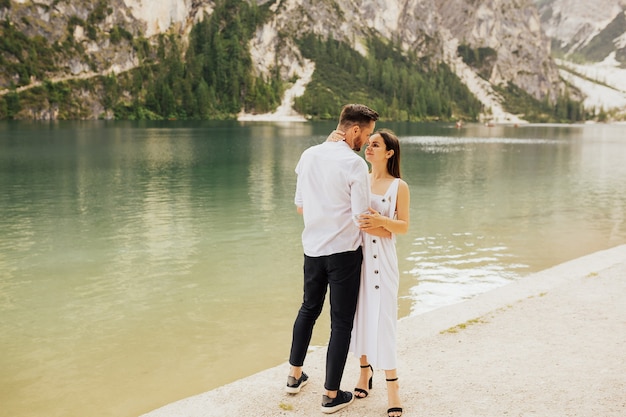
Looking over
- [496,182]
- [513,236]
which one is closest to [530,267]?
[513,236]

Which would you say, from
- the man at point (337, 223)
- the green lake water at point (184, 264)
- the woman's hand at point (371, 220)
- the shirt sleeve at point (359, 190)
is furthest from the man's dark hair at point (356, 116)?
the green lake water at point (184, 264)

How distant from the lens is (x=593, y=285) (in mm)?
13734

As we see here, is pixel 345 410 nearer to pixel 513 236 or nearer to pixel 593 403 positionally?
pixel 593 403

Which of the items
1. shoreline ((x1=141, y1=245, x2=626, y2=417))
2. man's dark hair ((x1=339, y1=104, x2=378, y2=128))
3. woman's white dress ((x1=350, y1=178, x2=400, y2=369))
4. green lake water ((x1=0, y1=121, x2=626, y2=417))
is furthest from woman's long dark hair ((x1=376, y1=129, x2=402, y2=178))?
green lake water ((x1=0, y1=121, x2=626, y2=417))

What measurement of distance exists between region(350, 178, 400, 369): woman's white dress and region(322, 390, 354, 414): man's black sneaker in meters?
0.65

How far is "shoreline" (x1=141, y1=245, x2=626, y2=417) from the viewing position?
742 cm

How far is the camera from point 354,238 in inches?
276

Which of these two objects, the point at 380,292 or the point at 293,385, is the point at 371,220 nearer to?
the point at 380,292

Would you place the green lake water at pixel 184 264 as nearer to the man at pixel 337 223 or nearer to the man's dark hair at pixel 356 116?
the man at pixel 337 223

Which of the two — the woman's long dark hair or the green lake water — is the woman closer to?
the woman's long dark hair

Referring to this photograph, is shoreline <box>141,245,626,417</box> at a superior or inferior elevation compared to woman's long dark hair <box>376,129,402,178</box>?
inferior

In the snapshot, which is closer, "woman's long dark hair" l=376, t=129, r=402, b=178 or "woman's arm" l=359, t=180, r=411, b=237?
"woman's arm" l=359, t=180, r=411, b=237

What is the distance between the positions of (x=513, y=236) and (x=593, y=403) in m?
20.2

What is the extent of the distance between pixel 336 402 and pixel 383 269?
6.08 feet
